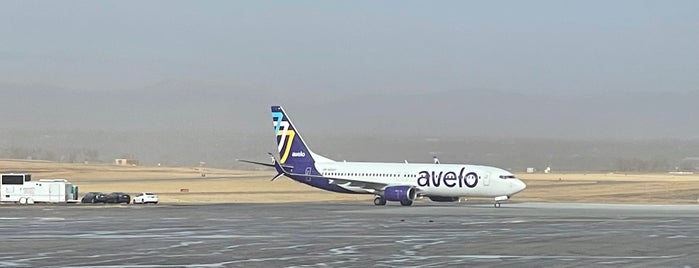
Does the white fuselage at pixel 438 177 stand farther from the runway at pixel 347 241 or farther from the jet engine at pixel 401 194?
the runway at pixel 347 241

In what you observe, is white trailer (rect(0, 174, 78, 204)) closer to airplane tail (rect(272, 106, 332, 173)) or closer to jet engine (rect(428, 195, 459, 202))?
airplane tail (rect(272, 106, 332, 173))

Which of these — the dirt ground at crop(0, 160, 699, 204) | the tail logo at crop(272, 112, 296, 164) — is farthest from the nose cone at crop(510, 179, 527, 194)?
the tail logo at crop(272, 112, 296, 164)

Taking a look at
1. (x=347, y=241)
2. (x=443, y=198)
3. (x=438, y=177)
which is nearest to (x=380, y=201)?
(x=443, y=198)

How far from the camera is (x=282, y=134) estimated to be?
91.6 metres

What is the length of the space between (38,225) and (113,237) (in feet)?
35.3

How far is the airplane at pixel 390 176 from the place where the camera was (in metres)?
81.1

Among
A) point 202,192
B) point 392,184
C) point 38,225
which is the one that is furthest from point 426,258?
point 202,192

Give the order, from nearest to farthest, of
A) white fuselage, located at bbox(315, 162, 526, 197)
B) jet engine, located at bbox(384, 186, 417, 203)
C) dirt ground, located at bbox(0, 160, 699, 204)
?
1. white fuselage, located at bbox(315, 162, 526, 197)
2. jet engine, located at bbox(384, 186, 417, 203)
3. dirt ground, located at bbox(0, 160, 699, 204)

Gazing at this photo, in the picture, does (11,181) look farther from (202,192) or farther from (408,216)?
(408,216)

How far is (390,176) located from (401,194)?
3162 millimetres

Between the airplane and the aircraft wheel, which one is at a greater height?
the airplane

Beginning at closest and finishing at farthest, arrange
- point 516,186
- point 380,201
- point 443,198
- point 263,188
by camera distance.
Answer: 1. point 516,186
2. point 380,201
3. point 443,198
4. point 263,188

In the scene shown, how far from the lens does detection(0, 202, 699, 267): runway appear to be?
29.9m

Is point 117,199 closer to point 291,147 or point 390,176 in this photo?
point 291,147
